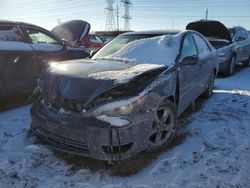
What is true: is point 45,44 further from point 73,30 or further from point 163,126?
point 163,126

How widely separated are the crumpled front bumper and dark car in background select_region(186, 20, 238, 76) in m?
6.15

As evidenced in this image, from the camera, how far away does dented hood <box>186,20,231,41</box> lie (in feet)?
32.4

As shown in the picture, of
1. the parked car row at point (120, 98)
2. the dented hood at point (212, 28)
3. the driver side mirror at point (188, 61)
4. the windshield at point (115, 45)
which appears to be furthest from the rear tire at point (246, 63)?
the driver side mirror at point (188, 61)

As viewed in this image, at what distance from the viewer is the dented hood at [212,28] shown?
9.88 m

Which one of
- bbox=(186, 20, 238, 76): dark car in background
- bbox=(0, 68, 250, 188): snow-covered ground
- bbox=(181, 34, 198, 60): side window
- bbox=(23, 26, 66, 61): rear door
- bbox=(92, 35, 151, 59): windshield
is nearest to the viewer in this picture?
bbox=(0, 68, 250, 188): snow-covered ground

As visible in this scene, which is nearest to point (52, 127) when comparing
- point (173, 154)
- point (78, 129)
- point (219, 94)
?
point (78, 129)

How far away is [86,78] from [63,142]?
71 cm

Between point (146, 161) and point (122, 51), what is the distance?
1.74 metres

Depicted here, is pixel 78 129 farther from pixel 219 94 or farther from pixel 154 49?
pixel 219 94

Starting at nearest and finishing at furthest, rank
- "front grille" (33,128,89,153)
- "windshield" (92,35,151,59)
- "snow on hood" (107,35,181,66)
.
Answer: "front grille" (33,128,89,153)
"snow on hood" (107,35,181,66)
"windshield" (92,35,151,59)

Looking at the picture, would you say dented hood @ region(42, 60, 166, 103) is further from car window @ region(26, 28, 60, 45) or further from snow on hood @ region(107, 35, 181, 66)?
car window @ region(26, 28, 60, 45)

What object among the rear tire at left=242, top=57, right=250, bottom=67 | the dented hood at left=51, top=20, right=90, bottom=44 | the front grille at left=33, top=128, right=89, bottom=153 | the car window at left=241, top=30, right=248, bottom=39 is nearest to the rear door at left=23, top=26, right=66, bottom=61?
the dented hood at left=51, top=20, right=90, bottom=44

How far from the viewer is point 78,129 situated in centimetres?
320

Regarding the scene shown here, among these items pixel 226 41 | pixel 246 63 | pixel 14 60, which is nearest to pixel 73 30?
pixel 14 60
